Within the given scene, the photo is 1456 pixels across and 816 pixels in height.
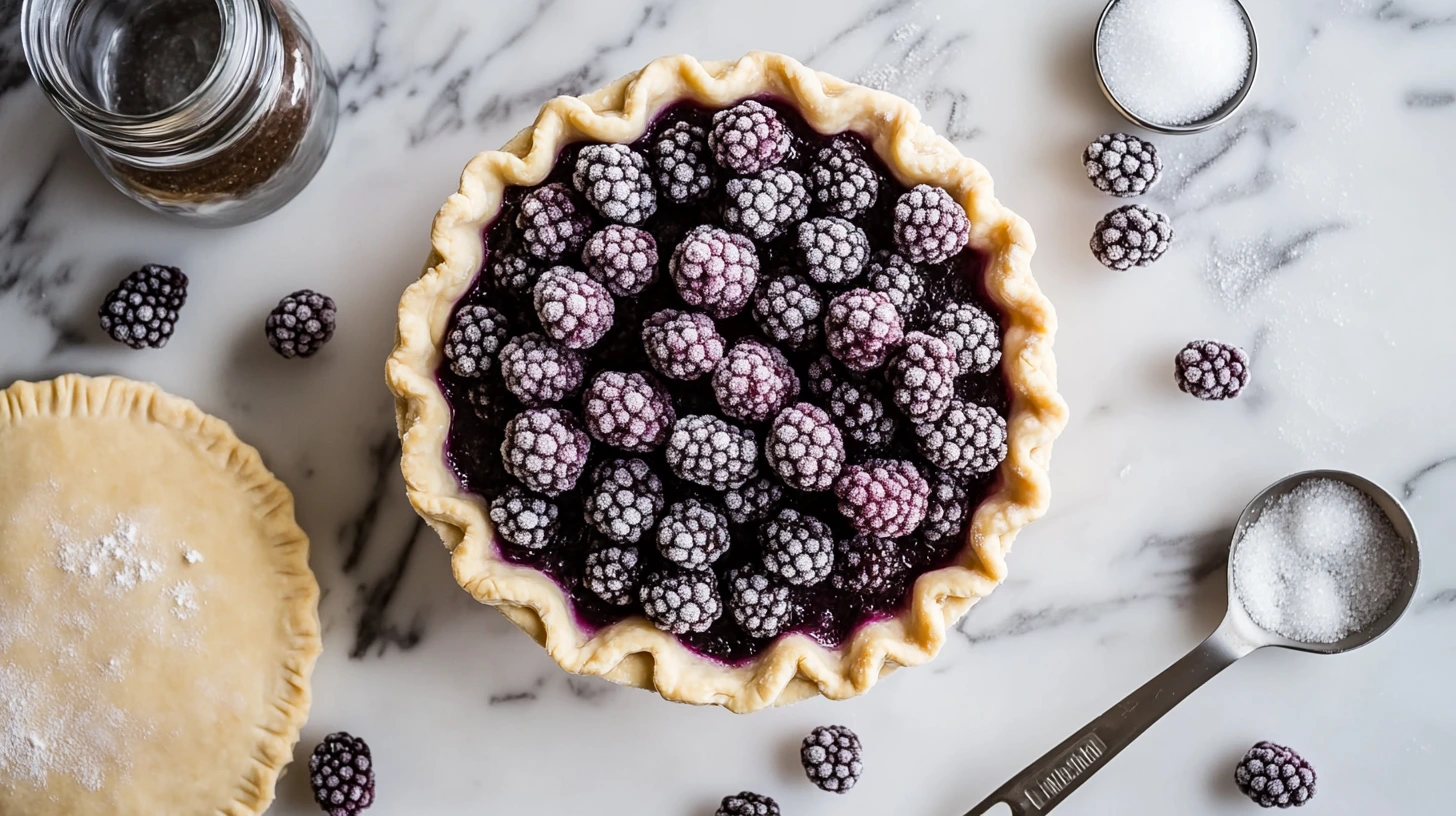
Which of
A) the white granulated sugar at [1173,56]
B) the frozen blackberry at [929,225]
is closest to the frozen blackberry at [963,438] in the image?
the frozen blackberry at [929,225]

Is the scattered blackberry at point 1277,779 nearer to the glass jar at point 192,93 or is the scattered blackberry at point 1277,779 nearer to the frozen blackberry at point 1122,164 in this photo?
the frozen blackberry at point 1122,164

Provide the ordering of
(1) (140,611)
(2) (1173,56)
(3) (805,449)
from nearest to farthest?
(3) (805,449) < (1) (140,611) < (2) (1173,56)

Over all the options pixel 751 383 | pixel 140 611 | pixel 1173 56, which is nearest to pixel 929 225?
pixel 751 383

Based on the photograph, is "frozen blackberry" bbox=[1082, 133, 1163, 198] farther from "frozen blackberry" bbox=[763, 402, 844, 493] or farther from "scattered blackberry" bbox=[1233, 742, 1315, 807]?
"scattered blackberry" bbox=[1233, 742, 1315, 807]

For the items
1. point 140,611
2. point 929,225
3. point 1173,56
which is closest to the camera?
point 929,225

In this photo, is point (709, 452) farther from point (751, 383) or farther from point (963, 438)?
point (963, 438)

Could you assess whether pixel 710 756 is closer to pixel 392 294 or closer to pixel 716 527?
pixel 716 527
